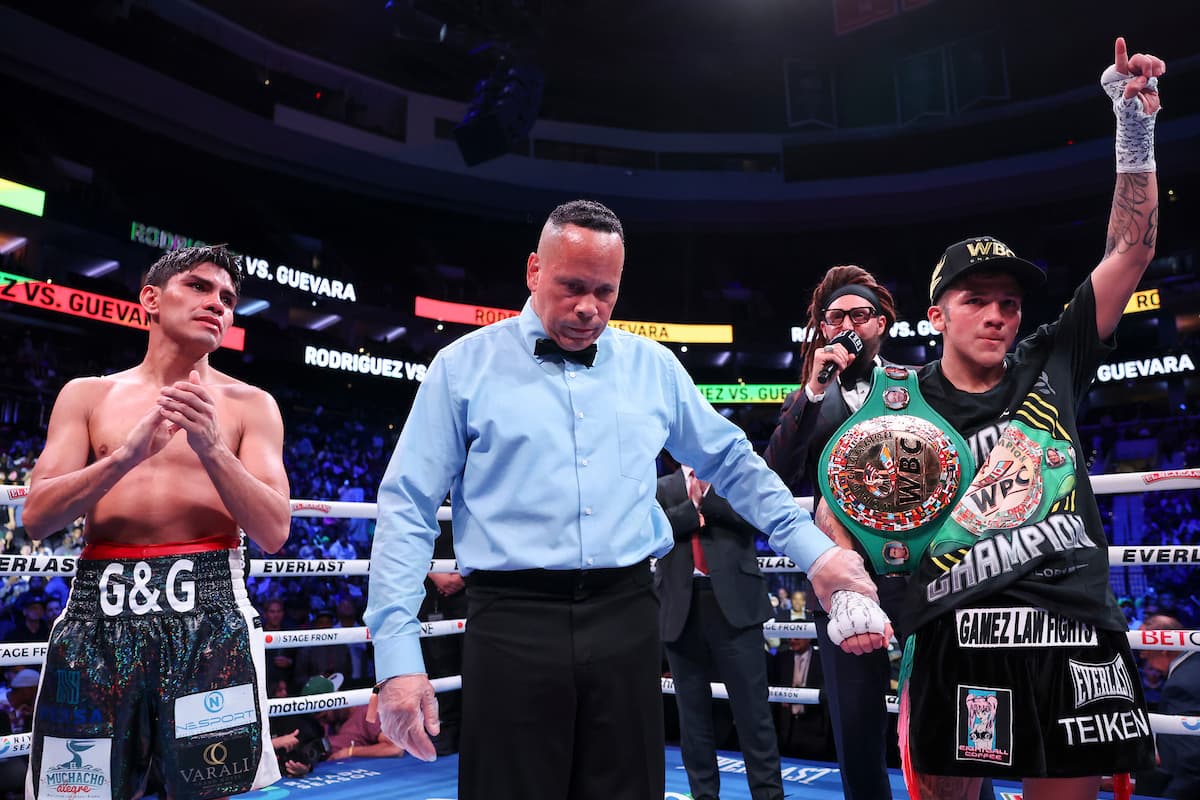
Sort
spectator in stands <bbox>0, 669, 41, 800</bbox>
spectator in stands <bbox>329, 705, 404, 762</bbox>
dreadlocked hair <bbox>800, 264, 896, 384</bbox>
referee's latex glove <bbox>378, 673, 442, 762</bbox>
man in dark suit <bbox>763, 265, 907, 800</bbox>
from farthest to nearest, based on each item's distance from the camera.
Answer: spectator in stands <bbox>329, 705, 404, 762</bbox>, spectator in stands <bbox>0, 669, 41, 800</bbox>, dreadlocked hair <bbox>800, 264, 896, 384</bbox>, man in dark suit <bbox>763, 265, 907, 800</bbox>, referee's latex glove <bbox>378, 673, 442, 762</bbox>

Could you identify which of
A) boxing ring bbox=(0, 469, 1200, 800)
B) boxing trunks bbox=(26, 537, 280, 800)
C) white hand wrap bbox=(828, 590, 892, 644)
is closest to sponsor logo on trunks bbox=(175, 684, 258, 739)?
boxing trunks bbox=(26, 537, 280, 800)

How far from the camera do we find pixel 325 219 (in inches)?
739

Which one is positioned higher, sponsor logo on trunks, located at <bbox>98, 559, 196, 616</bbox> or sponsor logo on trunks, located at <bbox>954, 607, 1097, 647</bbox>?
sponsor logo on trunks, located at <bbox>98, 559, 196, 616</bbox>

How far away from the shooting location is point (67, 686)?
6.08ft

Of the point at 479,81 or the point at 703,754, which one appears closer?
the point at 703,754

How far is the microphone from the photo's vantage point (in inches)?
87.7

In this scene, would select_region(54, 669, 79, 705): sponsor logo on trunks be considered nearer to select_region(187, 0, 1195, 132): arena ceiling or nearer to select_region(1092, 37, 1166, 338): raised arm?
select_region(1092, 37, 1166, 338): raised arm

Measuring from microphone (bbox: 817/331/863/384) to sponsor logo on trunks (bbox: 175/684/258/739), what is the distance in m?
1.61

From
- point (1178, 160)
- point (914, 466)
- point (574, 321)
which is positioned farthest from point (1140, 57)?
point (1178, 160)

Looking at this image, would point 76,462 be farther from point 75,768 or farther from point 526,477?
point 526,477

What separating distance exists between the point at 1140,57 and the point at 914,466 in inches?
37.8

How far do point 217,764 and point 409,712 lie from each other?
0.75 meters

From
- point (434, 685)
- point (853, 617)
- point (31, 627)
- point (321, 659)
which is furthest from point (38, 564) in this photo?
point (31, 627)

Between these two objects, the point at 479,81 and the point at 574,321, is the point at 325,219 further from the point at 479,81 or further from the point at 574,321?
the point at 574,321
